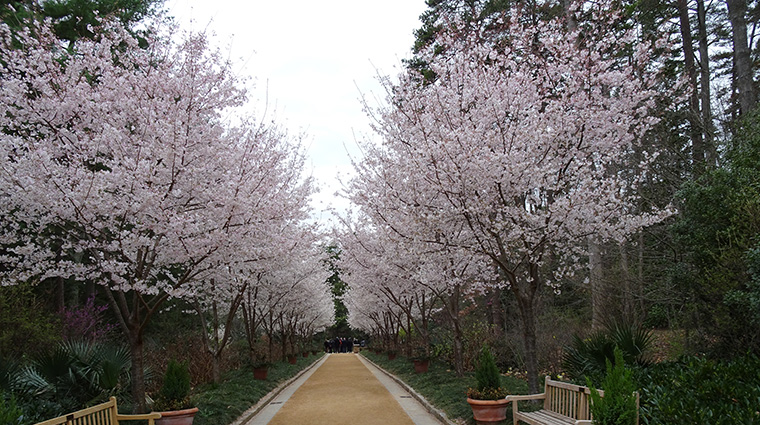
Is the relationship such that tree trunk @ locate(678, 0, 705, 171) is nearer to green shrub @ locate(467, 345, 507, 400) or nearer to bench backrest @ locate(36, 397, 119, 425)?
green shrub @ locate(467, 345, 507, 400)

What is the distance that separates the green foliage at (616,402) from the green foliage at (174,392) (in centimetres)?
597

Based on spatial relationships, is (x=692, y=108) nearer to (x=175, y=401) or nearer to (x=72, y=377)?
(x=175, y=401)

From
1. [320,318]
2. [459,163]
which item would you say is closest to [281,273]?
[459,163]

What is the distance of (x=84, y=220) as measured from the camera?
720 centimetres

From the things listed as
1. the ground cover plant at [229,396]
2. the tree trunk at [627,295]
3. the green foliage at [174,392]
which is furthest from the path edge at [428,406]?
the tree trunk at [627,295]

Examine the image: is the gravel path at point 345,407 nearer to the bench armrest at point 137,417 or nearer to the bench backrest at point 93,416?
the bench armrest at point 137,417

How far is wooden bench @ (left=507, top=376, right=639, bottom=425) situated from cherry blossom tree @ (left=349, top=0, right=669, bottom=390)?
2.81 feet

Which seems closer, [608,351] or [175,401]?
[175,401]

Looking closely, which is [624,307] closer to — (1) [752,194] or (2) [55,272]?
(1) [752,194]

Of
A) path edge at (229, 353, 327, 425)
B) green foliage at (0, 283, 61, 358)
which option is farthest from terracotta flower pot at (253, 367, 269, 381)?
green foliage at (0, 283, 61, 358)

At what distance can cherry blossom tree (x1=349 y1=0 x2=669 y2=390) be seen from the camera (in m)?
8.03

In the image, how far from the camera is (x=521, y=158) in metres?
7.98

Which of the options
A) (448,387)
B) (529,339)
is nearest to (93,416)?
(529,339)

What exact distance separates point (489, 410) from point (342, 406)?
4.54 metres
